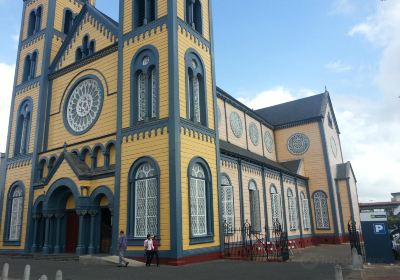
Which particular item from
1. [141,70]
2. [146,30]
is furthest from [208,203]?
[146,30]

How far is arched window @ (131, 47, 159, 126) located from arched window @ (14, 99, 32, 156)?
10298mm

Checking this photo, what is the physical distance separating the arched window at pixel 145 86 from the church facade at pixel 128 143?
0.06 m

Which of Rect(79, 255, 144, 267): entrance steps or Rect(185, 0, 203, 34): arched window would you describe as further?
Rect(185, 0, 203, 34): arched window

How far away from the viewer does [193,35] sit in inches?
772

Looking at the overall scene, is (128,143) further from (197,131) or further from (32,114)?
(32,114)

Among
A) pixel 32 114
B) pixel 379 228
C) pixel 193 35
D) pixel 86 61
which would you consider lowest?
pixel 379 228

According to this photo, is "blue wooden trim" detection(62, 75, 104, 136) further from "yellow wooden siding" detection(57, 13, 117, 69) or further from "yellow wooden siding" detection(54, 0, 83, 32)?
"yellow wooden siding" detection(54, 0, 83, 32)

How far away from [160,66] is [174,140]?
4236 mm

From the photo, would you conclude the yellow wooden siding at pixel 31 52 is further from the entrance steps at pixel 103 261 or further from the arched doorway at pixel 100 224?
the entrance steps at pixel 103 261

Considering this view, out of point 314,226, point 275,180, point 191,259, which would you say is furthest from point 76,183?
point 314,226

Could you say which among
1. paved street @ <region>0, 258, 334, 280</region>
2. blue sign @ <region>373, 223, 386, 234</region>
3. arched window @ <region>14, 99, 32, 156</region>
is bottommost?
paved street @ <region>0, 258, 334, 280</region>

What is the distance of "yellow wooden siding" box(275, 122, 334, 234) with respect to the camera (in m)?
33.2

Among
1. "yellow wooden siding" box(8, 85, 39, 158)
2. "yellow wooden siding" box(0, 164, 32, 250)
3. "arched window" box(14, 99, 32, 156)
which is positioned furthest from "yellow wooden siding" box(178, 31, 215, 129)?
"arched window" box(14, 99, 32, 156)

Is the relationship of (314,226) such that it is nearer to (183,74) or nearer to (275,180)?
(275,180)
